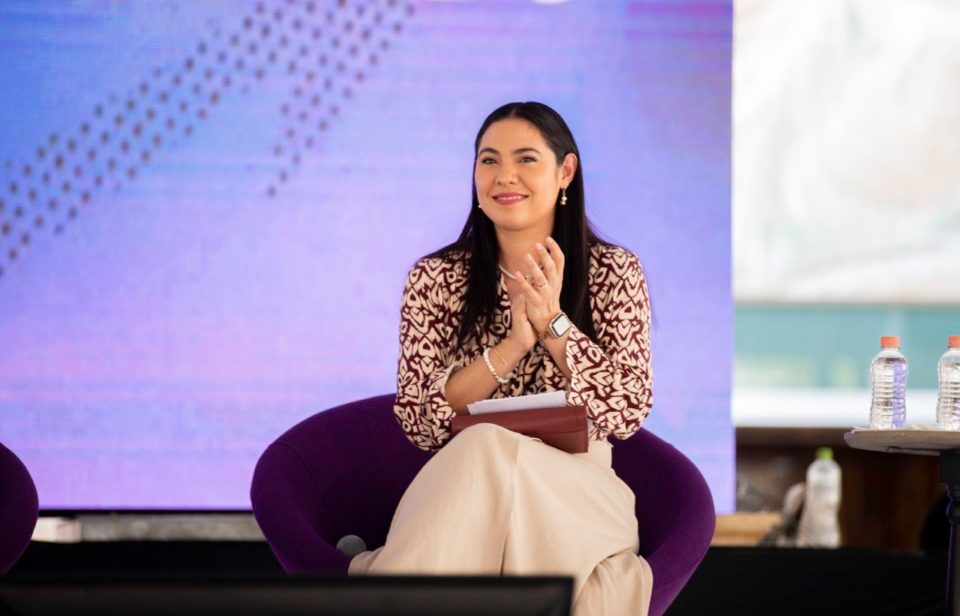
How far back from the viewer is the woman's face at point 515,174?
285 centimetres

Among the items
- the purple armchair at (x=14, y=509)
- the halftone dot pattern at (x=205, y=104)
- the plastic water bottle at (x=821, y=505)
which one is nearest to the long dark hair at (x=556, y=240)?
the purple armchair at (x=14, y=509)

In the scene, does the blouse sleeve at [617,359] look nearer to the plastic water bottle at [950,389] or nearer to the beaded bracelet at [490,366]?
the beaded bracelet at [490,366]

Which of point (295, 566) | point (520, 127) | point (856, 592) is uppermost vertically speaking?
point (520, 127)

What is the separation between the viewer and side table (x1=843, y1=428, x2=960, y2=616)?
248cm

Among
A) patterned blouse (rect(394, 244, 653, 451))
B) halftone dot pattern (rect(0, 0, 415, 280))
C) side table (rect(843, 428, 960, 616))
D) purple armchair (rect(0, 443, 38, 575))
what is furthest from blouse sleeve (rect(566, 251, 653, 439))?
halftone dot pattern (rect(0, 0, 415, 280))

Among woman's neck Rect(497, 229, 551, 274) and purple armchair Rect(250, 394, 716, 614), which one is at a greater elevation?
woman's neck Rect(497, 229, 551, 274)

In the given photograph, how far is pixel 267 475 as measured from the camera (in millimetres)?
2840

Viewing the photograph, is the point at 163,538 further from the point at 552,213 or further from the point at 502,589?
the point at 502,589

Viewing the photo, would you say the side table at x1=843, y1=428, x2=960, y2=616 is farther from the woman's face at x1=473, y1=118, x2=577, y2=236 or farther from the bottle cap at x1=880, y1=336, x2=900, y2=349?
the woman's face at x1=473, y1=118, x2=577, y2=236

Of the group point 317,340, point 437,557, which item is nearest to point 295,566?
point 437,557

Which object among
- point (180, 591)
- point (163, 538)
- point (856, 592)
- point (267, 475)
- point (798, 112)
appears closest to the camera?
point (180, 591)

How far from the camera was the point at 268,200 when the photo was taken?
4332 millimetres

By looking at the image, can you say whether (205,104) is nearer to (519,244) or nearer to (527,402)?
(519,244)

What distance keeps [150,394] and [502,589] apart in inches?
132
